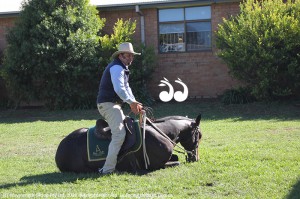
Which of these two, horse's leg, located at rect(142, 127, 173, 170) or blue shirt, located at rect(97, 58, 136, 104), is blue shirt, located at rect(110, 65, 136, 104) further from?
horse's leg, located at rect(142, 127, 173, 170)

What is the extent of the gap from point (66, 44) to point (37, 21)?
5.06ft

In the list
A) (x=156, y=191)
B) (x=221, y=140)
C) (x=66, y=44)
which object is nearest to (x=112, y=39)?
(x=66, y=44)

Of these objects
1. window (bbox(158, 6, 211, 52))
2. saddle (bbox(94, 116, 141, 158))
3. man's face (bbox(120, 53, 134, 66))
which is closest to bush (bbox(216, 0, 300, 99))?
window (bbox(158, 6, 211, 52))

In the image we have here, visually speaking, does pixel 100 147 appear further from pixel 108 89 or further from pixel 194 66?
pixel 194 66

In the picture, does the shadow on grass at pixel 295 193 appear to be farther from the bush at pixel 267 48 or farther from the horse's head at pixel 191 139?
the bush at pixel 267 48

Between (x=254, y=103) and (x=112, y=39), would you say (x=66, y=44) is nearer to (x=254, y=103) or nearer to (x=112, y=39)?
(x=112, y=39)

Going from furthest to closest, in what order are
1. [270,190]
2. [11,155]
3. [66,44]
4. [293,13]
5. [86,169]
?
[66,44], [293,13], [11,155], [86,169], [270,190]

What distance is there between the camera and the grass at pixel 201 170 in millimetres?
6164

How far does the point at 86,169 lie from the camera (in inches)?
296

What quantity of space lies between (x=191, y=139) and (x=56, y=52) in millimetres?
11506

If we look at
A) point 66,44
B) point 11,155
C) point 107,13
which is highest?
point 107,13

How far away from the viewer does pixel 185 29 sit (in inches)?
790

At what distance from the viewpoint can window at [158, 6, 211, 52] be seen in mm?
19906

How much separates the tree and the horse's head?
10934 millimetres
